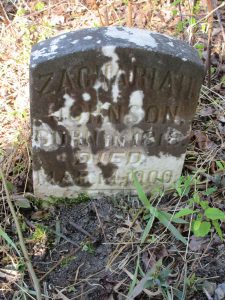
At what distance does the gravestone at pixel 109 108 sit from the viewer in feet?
6.33

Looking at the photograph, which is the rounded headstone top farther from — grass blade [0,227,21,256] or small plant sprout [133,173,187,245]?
grass blade [0,227,21,256]

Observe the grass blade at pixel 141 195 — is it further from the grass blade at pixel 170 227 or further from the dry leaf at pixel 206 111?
the dry leaf at pixel 206 111

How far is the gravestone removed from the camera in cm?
193

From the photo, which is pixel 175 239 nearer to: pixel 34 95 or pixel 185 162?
→ pixel 185 162

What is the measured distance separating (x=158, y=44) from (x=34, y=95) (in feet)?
1.92

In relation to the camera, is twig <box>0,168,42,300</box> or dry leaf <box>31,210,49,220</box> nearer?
twig <box>0,168,42,300</box>

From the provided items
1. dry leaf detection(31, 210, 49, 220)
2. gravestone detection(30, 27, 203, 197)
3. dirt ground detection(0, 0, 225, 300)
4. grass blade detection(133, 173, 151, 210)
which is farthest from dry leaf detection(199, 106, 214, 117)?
dry leaf detection(31, 210, 49, 220)

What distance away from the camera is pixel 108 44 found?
6.22 feet

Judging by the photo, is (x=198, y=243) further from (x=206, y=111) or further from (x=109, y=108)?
(x=206, y=111)

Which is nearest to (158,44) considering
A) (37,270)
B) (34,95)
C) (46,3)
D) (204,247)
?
(34,95)

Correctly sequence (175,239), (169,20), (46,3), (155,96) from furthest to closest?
(46,3) → (169,20) → (175,239) → (155,96)

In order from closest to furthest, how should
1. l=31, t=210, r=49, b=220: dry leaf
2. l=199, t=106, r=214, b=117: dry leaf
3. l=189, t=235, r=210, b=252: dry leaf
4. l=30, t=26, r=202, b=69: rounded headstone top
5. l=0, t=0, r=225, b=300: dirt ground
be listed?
l=30, t=26, r=202, b=69: rounded headstone top
l=0, t=0, r=225, b=300: dirt ground
l=189, t=235, r=210, b=252: dry leaf
l=31, t=210, r=49, b=220: dry leaf
l=199, t=106, r=214, b=117: dry leaf

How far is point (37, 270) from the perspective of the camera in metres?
2.14

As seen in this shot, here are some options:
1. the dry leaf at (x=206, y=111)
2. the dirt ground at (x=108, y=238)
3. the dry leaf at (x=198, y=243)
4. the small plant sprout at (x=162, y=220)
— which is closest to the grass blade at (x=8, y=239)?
the dirt ground at (x=108, y=238)
